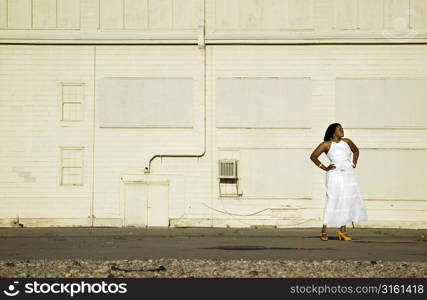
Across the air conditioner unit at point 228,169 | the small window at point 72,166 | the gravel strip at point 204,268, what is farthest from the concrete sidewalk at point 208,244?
the small window at point 72,166

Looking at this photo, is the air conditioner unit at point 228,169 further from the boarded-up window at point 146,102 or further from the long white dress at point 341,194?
the long white dress at point 341,194

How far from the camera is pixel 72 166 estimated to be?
75.4 feet

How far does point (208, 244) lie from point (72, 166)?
7004 mm

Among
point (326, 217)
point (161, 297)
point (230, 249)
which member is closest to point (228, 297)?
point (161, 297)

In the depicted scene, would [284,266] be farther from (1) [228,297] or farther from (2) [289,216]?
(2) [289,216]

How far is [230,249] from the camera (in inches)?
617

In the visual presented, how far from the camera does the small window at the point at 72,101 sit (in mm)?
22906

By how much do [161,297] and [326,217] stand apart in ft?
24.5

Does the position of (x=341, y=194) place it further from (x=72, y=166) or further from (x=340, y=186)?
(x=72, y=166)

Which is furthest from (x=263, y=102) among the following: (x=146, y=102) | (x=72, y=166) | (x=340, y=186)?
(x=340, y=186)

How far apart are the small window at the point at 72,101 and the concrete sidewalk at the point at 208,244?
272 centimetres

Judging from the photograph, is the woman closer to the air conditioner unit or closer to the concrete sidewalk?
the concrete sidewalk

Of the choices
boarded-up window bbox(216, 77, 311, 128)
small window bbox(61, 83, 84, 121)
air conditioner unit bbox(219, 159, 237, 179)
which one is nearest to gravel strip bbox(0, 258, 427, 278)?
air conditioner unit bbox(219, 159, 237, 179)

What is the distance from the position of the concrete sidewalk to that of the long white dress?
1.45 feet
